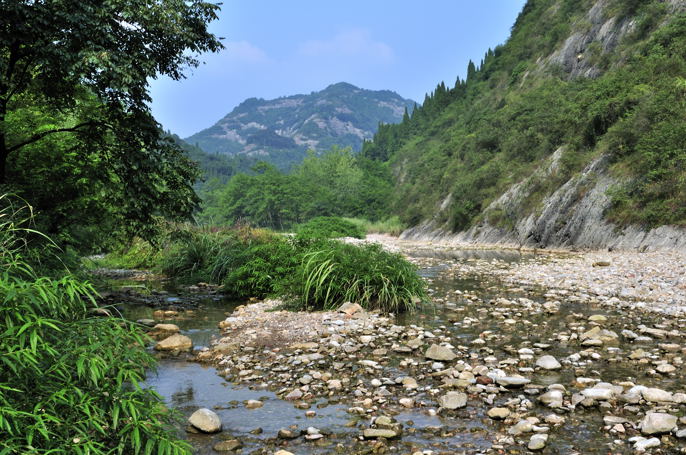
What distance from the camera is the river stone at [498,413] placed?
4340mm

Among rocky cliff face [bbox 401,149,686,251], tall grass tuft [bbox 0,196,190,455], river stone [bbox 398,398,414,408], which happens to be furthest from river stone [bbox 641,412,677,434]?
rocky cliff face [bbox 401,149,686,251]

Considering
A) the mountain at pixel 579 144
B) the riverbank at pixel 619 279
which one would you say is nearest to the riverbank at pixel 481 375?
the riverbank at pixel 619 279

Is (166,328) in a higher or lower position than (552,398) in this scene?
lower

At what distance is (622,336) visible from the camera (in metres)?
6.91

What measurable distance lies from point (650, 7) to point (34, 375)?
153 feet

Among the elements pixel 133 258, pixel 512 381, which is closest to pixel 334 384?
pixel 512 381

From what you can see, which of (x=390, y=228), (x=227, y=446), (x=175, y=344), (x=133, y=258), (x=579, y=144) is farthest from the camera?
(x=390, y=228)

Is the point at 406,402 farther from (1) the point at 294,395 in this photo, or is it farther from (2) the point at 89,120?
(2) the point at 89,120

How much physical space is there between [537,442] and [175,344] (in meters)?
6.05

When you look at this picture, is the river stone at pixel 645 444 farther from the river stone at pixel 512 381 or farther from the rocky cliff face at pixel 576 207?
the rocky cliff face at pixel 576 207

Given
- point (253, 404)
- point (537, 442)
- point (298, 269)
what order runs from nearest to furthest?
1. point (537, 442)
2. point (253, 404)
3. point (298, 269)

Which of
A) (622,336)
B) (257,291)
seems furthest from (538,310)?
(257,291)

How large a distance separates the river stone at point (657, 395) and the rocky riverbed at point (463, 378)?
16 mm

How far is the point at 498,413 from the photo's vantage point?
14.3 feet
